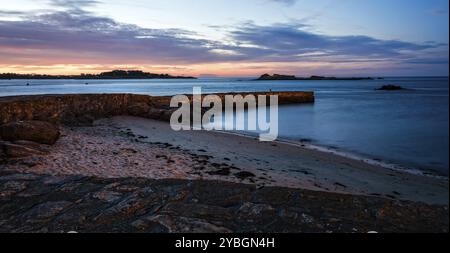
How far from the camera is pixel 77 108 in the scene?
1964cm

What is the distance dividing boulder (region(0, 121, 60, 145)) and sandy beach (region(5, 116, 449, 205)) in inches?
14.5

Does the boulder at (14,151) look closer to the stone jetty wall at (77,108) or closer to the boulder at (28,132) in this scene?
the boulder at (28,132)

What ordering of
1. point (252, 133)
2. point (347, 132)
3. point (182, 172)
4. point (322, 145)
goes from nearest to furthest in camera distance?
point (182, 172) → point (322, 145) → point (252, 133) → point (347, 132)

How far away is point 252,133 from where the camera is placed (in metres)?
17.4

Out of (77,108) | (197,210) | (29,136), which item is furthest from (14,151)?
(77,108)

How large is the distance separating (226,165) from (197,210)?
5105 mm

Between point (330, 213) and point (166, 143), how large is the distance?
9224 mm

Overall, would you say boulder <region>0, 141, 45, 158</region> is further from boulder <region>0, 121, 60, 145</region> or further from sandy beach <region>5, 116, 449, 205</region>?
boulder <region>0, 121, 60, 145</region>

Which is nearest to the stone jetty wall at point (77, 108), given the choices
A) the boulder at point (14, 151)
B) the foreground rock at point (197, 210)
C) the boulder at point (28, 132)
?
the boulder at point (28, 132)

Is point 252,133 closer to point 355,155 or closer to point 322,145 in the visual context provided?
point 322,145

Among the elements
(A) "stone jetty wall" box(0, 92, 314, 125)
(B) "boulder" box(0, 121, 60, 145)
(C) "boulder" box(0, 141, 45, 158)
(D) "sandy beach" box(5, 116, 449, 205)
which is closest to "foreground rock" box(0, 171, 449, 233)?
(D) "sandy beach" box(5, 116, 449, 205)

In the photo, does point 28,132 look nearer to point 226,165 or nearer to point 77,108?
point 226,165

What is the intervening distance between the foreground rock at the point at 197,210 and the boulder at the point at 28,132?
5.57m
